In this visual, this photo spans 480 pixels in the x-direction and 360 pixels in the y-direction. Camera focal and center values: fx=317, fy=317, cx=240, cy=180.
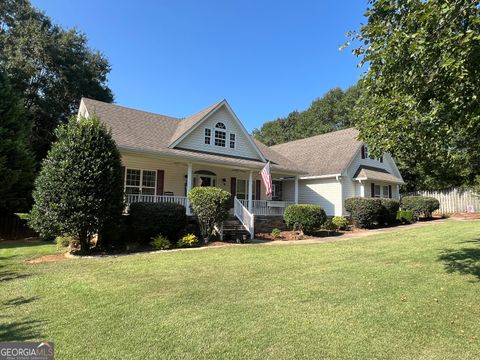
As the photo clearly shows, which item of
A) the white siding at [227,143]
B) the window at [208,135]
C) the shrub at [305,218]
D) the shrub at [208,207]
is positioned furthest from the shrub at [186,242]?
the window at [208,135]

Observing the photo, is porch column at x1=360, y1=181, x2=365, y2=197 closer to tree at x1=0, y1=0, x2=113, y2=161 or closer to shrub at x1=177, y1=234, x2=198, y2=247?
shrub at x1=177, y1=234, x2=198, y2=247

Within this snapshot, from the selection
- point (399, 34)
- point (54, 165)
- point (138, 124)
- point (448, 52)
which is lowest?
point (54, 165)

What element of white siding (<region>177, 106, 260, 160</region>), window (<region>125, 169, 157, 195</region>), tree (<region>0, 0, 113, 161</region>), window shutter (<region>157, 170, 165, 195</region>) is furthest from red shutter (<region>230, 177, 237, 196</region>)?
tree (<region>0, 0, 113, 161</region>)

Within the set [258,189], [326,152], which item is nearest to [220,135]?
[258,189]

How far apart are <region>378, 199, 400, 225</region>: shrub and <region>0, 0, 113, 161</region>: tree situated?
2483cm

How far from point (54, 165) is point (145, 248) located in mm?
4146

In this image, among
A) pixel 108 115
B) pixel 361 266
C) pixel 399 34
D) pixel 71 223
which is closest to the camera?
pixel 399 34

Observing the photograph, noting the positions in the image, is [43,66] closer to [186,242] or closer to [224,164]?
[224,164]

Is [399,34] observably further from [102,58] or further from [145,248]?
[102,58]

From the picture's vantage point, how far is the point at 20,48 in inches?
985

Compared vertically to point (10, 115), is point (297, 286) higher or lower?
lower

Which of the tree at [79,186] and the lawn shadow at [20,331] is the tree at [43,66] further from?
the lawn shadow at [20,331]

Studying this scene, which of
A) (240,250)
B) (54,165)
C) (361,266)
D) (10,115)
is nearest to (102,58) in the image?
(10,115)

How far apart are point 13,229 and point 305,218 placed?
14399 millimetres
